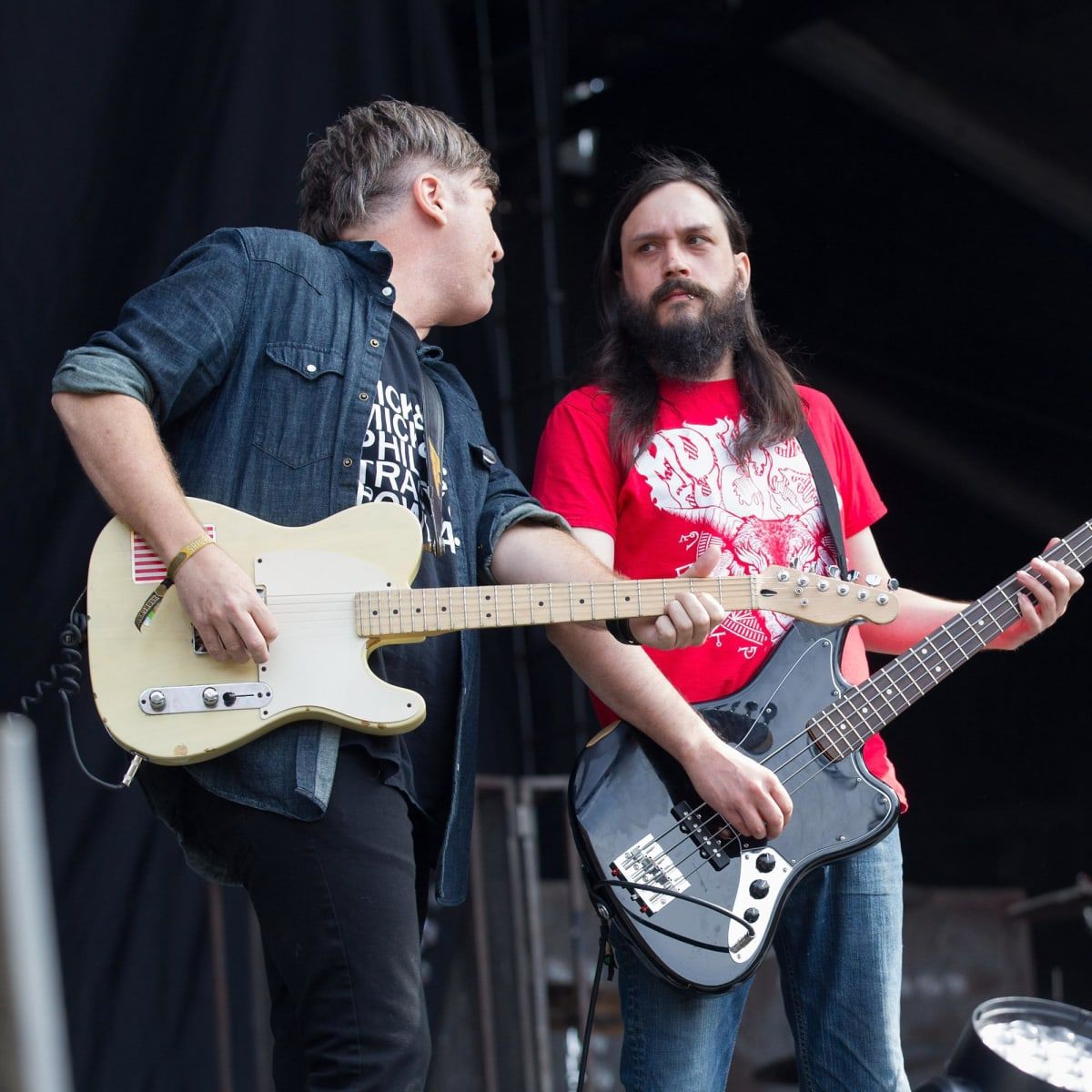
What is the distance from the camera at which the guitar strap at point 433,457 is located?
2.19 m

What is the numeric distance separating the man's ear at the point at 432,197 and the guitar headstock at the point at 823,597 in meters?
0.86

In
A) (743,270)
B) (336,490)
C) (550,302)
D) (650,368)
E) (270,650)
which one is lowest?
(270,650)

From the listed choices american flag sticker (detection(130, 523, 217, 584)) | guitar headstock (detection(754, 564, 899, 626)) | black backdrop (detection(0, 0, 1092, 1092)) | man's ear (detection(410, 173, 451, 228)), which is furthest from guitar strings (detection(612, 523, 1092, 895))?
black backdrop (detection(0, 0, 1092, 1092))

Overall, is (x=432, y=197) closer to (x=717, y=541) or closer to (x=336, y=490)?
(x=336, y=490)

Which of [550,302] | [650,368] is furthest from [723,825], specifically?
[550,302]

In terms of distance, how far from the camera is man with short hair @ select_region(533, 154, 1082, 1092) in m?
2.22

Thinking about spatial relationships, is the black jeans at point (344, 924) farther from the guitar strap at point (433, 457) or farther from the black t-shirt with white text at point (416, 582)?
the guitar strap at point (433, 457)

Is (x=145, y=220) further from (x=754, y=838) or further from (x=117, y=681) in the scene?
(x=754, y=838)

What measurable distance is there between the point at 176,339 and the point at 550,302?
224 cm

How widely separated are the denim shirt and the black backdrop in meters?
1.15

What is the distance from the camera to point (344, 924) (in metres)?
1.80

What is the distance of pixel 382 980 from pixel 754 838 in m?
0.72

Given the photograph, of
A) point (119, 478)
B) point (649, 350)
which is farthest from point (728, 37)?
point (119, 478)

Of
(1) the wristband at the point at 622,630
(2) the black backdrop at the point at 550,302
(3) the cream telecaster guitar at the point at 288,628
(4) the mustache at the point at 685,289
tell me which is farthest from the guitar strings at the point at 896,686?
(2) the black backdrop at the point at 550,302
